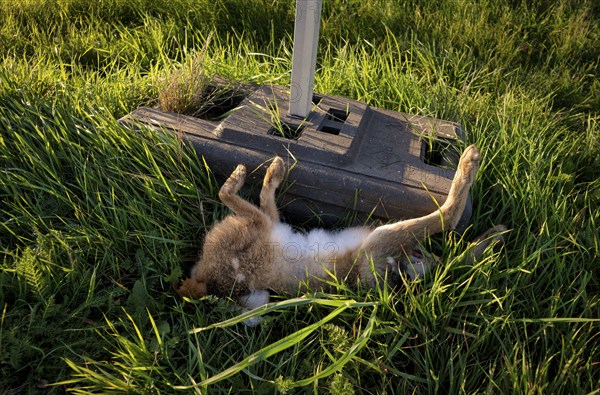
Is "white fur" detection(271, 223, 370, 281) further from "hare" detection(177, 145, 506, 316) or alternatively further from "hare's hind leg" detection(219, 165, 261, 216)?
"hare's hind leg" detection(219, 165, 261, 216)

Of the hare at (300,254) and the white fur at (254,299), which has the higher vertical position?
the hare at (300,254)

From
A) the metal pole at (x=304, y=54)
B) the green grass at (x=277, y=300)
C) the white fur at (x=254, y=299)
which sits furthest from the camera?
the metal pole at (x=304, y=54)

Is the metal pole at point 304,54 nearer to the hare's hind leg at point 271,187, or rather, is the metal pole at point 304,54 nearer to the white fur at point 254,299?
the hare's hind leg at point 271,187

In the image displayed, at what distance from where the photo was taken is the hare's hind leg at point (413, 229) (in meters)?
2.48

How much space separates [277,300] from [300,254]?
0.24 m

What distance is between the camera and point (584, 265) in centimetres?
263

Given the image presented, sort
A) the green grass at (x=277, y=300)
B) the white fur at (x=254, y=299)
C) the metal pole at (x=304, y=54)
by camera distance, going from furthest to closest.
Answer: the metal pole at (x=304, y=54) → the white fur at (x=254, y=299) → the green grass at (x=277, y=300)

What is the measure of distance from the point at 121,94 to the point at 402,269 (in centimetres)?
204

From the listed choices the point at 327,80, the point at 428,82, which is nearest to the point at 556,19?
the point at 428,82

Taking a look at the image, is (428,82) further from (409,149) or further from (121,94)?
(121,94)

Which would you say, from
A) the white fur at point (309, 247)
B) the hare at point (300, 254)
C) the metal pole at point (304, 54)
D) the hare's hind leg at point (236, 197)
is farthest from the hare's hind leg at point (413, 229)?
the metal pole at point (304, 54)

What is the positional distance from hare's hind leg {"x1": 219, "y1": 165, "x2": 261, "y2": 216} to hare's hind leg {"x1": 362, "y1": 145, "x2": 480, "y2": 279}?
0.59 meters

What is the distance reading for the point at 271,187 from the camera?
→ 8.66 ft

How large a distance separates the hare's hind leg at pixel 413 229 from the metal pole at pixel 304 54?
81 centimetres
